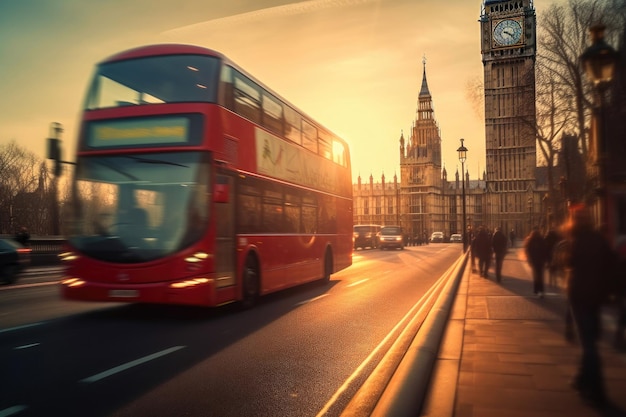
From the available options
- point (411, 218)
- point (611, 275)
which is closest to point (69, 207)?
point (611, 275)

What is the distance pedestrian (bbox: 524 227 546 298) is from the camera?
1347cm

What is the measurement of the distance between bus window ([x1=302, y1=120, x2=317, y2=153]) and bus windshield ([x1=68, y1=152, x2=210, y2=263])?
5.46 m

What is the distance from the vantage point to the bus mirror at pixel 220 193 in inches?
360

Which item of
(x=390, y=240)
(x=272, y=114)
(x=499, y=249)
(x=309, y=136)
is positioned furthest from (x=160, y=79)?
(x=390, y=240)

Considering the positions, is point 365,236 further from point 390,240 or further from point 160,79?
point 160,79

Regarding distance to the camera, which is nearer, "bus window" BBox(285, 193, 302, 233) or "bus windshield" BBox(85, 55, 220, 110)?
"bus windshield" BBox(85, 55, 220, 110)

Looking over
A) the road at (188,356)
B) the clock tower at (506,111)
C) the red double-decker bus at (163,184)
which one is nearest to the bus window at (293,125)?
the red double-decker bus at (163,184)

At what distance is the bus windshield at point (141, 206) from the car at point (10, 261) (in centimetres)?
889

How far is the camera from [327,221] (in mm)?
16250

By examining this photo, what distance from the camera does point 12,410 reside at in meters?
4.71

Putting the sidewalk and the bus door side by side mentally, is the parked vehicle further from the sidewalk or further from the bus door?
the bus door

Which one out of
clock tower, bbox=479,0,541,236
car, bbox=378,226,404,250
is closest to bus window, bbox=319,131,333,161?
car, bbox=378,226,404,250

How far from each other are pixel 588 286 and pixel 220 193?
18.8 feet

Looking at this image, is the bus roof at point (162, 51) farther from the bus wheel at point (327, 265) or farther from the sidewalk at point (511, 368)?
the bus wheel at point (327, 265)
